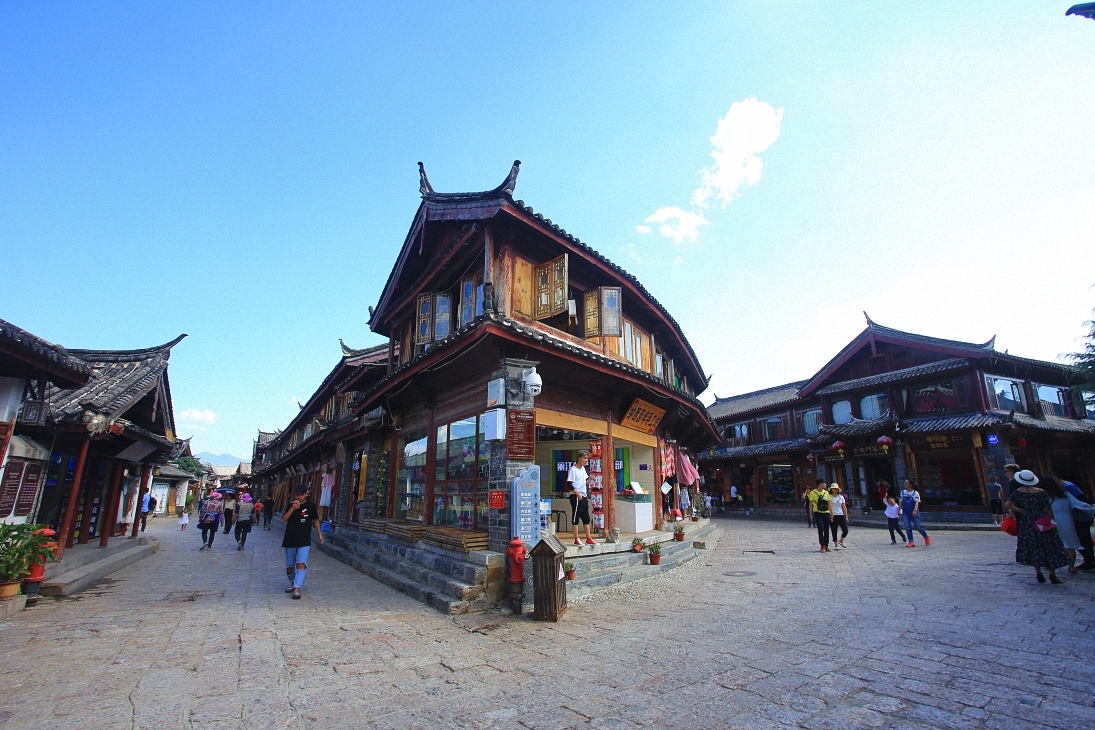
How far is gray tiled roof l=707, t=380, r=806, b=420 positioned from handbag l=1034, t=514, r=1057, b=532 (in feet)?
75.9

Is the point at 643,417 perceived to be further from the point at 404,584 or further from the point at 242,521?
the point at 242,521

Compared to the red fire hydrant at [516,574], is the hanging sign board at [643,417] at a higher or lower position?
higher

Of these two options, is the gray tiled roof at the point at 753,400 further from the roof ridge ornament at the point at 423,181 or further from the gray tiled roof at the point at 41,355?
the gray tiled roof at the point at 41,355

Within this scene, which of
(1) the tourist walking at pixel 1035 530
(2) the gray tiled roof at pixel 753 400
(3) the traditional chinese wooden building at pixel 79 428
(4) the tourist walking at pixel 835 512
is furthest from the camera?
(2) the gray tiled roof at pixel 753 400

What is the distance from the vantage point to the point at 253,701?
12.7ft

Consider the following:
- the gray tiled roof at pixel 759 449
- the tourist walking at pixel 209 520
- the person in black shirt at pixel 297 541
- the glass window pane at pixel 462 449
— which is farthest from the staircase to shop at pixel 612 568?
the gray tiled roof at pixel 759 449

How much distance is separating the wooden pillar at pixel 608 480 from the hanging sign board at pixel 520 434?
8.42ft

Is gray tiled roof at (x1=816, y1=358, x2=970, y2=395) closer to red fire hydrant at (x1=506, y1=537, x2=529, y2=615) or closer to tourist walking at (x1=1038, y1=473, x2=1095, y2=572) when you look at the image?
tourist walking at (x1=1038, y1=473, x2=1095, y2=572)

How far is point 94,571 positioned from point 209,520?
5.87 m

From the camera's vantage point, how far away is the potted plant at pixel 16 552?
6.76m

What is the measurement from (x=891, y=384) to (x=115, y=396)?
28125 millimetres

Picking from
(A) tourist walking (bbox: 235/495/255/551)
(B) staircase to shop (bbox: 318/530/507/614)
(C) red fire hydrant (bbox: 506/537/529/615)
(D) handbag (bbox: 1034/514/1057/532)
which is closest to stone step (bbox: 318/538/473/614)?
(B) staircase to shop (bbox: 318/530/507/614)

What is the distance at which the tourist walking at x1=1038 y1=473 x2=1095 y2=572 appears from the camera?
7.23m

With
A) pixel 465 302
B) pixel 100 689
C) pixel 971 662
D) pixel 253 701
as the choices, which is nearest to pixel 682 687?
pixel 971 662
